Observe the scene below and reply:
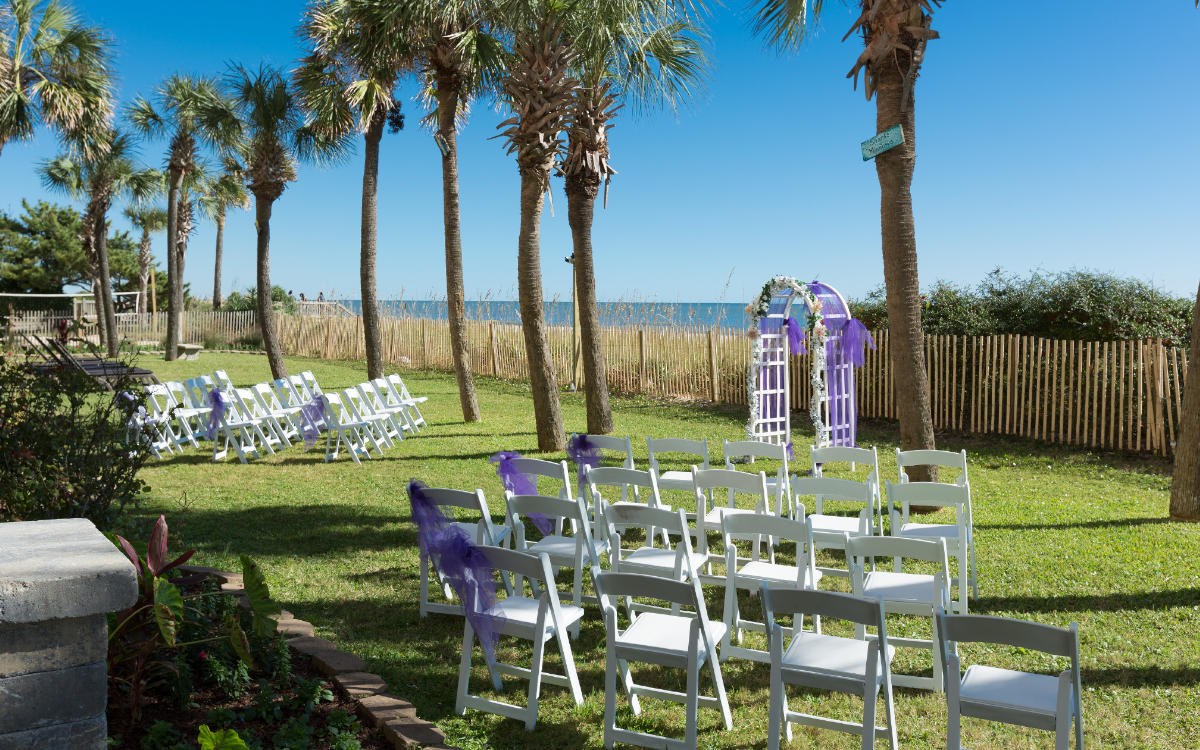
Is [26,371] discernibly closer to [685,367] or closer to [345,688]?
[345,688]

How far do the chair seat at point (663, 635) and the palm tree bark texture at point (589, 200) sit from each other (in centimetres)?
760

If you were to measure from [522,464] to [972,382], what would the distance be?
947 cm

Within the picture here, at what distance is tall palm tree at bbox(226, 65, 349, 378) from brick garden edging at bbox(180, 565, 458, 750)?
479 inches

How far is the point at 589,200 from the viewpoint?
11.3 meters

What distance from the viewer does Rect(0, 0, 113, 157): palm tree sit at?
594 inches

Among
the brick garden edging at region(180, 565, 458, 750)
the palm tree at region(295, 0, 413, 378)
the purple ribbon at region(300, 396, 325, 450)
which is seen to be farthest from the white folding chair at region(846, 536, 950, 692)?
the palm tree at region(295, 0, 413, 378)

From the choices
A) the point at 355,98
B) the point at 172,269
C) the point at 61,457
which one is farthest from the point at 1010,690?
the point at 172,269

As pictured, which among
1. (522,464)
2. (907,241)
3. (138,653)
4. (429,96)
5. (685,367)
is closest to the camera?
(138,653)

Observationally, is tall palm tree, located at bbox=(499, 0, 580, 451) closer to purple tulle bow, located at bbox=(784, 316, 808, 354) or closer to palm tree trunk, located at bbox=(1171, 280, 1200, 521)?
purple tulle bow, located at bbox=(784, 316, 808, 354)

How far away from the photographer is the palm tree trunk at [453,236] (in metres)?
13.1

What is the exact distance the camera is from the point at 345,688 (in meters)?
3.85

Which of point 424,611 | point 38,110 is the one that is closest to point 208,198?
point 38,110

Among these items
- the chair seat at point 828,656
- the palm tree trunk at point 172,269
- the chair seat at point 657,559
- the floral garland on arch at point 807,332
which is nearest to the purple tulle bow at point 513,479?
the chair seat at point 657,559

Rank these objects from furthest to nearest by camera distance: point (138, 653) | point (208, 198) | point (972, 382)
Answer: point (208, 198)
point (972, 382)
point (138, 653)
